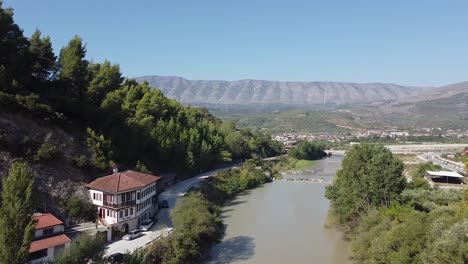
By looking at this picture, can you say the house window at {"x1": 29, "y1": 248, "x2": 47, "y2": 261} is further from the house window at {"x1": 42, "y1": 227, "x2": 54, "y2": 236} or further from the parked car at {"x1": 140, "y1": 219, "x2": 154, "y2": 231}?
the parked car at {"x1": 140, "y1": 219, "x2": 154, "y2": 231}

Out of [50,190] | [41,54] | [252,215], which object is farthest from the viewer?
[252,215]

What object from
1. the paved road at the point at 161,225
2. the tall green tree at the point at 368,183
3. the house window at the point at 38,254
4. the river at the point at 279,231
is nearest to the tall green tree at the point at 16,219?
the house window at the point at 38,254

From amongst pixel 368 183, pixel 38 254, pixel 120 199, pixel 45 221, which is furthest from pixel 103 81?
pixel 368 183

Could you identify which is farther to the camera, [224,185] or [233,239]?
[224,185]

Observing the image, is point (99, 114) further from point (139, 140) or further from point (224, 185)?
point (224, 185)

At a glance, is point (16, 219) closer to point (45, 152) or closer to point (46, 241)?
point (46, 241)

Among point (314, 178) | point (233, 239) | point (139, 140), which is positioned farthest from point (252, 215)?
point (314, 178)
